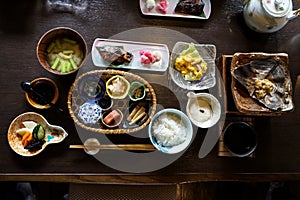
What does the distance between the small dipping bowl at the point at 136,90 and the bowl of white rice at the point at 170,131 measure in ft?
0.41

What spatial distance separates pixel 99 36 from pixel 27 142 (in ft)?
2.05

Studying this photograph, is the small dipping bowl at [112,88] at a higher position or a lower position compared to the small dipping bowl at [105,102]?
higher

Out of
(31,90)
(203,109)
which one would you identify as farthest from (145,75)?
(31,90)

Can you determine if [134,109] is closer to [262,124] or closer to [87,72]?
[87,72]

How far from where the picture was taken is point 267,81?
6.10 feet

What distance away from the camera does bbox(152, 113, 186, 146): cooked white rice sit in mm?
1799

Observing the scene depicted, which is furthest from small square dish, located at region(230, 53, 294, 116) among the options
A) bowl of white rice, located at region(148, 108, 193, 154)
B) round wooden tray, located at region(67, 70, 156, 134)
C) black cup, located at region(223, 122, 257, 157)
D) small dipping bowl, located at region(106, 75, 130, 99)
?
small dipping bowl, located at region(106, 75, 130, 99)

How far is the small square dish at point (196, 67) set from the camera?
188 centimetres

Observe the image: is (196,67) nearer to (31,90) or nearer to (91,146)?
(91,146)

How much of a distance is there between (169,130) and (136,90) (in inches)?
9.8

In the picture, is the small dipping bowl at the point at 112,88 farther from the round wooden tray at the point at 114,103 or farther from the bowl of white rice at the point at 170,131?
the bowl of white rice at the point at 170,131

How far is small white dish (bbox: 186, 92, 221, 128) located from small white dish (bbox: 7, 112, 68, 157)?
2.03ft

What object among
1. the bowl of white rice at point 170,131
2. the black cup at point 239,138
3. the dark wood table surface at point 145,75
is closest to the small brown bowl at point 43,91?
the dark wood table surface at point 145,75

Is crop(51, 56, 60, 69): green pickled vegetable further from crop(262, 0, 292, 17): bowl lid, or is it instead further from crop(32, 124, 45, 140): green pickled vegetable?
crop(262, 0, 292, 17): bowl lid
